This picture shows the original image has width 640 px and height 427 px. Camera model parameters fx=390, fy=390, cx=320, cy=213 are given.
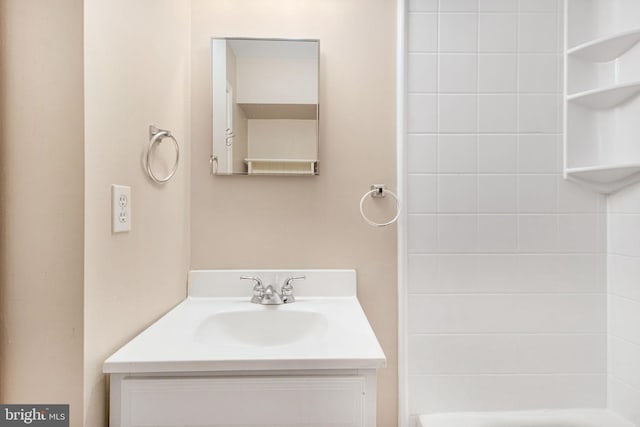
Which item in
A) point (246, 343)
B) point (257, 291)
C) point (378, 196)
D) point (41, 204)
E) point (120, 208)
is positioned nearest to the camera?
point (41, 204)

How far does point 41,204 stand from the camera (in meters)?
0.84

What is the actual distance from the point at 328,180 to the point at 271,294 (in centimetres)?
48

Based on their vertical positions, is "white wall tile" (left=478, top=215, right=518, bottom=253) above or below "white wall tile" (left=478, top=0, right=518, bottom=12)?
below

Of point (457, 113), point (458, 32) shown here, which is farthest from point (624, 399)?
point (458, 32)

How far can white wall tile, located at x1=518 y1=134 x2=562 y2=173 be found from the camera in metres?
1.47

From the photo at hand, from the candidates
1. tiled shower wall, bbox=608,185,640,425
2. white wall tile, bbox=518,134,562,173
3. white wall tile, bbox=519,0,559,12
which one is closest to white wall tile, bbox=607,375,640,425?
tiled shower wall, bbox=608,185,640,425

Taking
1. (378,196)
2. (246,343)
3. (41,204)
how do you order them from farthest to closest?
(378,196) → (246,343) → (41,204)

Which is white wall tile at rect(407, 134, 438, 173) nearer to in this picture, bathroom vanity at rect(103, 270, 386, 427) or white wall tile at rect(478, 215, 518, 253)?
white wall tile at rect(478, 215, 518, 253)

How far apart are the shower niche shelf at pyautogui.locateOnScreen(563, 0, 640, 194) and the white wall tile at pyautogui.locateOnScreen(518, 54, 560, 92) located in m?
0.04

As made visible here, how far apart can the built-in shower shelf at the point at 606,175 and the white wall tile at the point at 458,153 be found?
0.35 meters

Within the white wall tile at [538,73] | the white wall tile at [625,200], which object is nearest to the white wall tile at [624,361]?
the white wall tile at [625,200]

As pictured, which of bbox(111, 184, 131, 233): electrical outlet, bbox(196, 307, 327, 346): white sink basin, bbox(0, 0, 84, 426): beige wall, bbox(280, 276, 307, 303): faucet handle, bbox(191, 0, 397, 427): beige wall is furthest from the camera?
bbox(191, 0, 397, 427): beige wall

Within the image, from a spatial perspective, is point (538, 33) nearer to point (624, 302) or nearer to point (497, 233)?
point (497, 233)

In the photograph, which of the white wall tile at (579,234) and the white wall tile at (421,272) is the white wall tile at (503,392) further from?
the white wall tile at (579,234)
